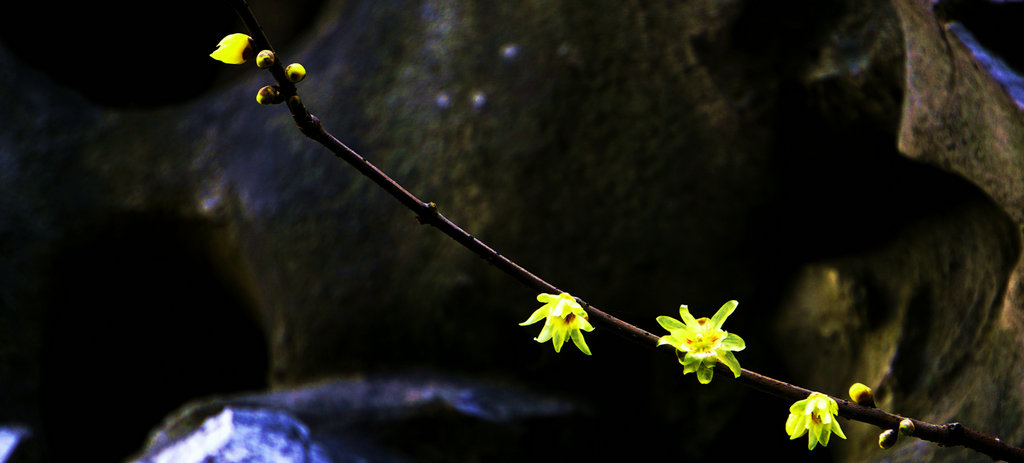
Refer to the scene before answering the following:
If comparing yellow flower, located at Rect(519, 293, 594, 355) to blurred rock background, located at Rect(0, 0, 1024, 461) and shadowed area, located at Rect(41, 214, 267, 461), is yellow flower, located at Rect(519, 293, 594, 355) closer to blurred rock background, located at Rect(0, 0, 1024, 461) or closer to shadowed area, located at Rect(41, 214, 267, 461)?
blurred rock background, located at Rect(0, 0, 1024, 461)

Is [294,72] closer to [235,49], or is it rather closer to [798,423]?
[235,49]

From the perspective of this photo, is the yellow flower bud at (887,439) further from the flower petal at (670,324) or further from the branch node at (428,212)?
the branch node at (428,212)

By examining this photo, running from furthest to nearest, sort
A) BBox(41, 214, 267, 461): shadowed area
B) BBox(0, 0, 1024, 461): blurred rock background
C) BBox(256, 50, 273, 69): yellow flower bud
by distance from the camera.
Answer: BBox(41, 214, 267, 461): shadowed area < BBox(0, 0, 1024, 461): blurred rock background < BBox(256, 50, 273, 69): yellow flower bud

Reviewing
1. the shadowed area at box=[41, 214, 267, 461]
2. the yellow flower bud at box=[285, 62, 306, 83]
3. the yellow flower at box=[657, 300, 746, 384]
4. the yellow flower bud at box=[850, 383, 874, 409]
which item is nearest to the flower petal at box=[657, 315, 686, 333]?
the yellow flower at box=[657, 300, 746, 384]

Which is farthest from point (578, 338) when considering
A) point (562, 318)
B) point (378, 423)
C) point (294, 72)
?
point (378, 423)

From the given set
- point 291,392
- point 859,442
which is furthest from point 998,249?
point 291,392
